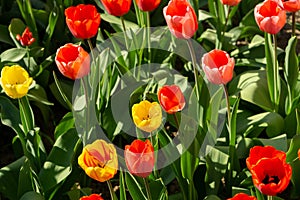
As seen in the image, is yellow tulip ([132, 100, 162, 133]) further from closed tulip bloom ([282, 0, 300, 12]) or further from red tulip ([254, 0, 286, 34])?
closed tulip bloom ([282, 0, 300, 12])

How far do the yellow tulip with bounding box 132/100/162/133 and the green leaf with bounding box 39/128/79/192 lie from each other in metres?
0.45

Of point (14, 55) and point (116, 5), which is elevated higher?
point (116, 5)

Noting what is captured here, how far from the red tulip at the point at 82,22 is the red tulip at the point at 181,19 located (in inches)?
9.9

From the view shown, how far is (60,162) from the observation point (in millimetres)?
2400

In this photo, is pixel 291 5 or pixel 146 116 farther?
pixel 291 5

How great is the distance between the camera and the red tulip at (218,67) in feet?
6.77

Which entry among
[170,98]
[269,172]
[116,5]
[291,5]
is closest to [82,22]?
[116,5]

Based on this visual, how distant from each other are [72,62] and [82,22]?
0.59 ft

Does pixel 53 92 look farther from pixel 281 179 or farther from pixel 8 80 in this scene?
pixel 281 179

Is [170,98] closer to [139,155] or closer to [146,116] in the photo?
[146,116]

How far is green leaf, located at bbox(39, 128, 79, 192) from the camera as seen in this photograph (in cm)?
236

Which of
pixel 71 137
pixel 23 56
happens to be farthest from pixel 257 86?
pixel 23 56

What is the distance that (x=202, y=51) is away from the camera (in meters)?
3.05

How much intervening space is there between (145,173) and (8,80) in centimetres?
65
